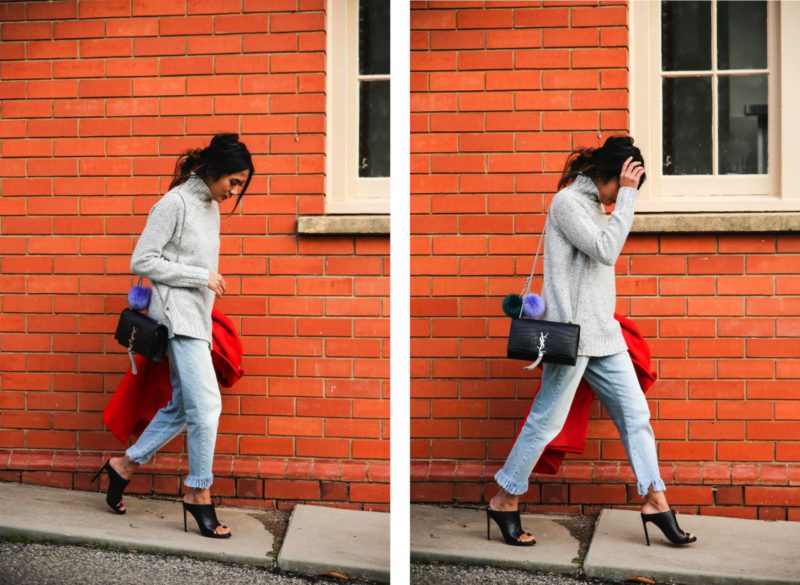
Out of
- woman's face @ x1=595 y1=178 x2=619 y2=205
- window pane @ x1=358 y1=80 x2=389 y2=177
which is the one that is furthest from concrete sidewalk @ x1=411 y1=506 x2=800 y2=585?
window pane @ x1=358 y1=80 x2=389 y2=177

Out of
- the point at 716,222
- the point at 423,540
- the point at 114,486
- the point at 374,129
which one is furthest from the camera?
the point at 374,129

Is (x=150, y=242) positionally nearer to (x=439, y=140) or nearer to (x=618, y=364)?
(x=439, y=140)

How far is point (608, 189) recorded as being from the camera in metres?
4.21

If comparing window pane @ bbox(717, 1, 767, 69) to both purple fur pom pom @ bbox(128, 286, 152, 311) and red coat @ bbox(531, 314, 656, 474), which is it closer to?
red coat @ bbox(531, 314, 656, 474)

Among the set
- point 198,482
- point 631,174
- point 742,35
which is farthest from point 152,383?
point 742,35

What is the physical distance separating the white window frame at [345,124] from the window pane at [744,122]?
157 cm

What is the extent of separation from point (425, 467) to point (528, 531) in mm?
577

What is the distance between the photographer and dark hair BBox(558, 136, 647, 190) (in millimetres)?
4148

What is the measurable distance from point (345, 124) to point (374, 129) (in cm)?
14

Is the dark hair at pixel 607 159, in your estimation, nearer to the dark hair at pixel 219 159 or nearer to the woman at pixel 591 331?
the woman at pixel 591 331

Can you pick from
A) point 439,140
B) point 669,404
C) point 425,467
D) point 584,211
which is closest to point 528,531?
point 425,467

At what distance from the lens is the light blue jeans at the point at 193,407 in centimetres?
425

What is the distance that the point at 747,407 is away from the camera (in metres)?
4.74

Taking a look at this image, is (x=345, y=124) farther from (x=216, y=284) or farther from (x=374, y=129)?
(x=216, y=284)
